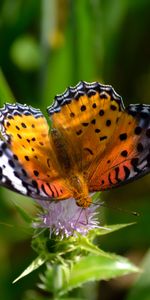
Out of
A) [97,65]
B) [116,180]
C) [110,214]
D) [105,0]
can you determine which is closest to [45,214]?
[116,180]

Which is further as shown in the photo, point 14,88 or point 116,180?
point 14,88

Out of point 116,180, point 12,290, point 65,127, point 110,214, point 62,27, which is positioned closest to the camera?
point 116,180

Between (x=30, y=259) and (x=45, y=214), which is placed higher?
(x=45, y=214)

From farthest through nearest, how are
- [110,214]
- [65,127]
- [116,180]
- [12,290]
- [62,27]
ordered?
[62,27] < [110,214] < [12,290] < [65,127] < [116,180]

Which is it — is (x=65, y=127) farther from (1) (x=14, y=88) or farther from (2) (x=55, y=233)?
(1) (x=14, y=88)

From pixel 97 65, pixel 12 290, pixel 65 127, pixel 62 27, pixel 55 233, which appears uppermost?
pixel 62 27

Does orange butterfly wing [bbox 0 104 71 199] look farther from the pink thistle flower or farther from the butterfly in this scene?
the pink thistle flower

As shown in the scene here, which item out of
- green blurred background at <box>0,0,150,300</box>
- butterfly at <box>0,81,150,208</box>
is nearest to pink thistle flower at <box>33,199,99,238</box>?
butterfly at <box>0,81,150,208</box>
